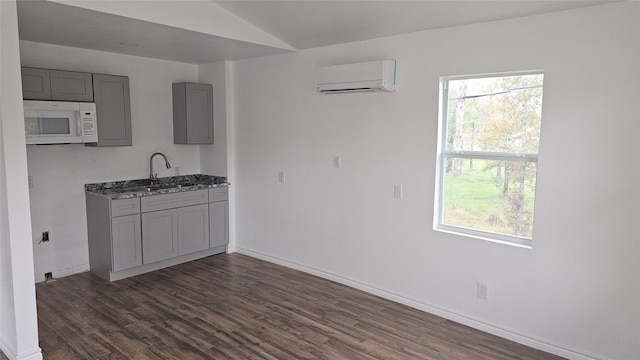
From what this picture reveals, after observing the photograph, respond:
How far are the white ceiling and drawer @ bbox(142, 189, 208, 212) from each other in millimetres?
1556

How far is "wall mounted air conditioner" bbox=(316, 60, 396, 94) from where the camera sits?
3564mm

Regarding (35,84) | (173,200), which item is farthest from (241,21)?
(173,200)

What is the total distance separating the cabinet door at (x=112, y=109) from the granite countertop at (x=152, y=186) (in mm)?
523

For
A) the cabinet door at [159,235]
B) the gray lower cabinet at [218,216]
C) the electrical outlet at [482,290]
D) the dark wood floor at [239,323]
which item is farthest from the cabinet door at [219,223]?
the electrical outlet at [482,290]

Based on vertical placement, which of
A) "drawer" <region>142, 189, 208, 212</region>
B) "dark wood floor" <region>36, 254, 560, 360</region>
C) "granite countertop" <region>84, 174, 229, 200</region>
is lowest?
"dark wood floor" <region>36, 254, 560, 360</region>

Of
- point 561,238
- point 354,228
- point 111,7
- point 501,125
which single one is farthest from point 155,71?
point 561,238

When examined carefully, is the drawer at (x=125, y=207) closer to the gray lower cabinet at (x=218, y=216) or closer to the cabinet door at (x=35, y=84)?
the gray lower cabinet at (x=218, y=216)

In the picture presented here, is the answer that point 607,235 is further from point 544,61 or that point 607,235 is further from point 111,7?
point 111,7

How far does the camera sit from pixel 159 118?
16.6 ft

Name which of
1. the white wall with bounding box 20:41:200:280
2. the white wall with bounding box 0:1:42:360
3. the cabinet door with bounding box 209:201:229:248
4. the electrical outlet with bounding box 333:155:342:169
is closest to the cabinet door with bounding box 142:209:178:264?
the cabinet door with bounding box 209:201:229:248

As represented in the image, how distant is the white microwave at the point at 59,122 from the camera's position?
3.71 meters

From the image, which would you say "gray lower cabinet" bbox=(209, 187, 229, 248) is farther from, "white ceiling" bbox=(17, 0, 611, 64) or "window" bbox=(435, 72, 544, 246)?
"window" bbox=(435, 72, 544, 246)

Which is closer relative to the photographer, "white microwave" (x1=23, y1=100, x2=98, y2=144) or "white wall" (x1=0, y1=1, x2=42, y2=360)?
"white wall" (x1=0, y1=1, x2=42, y2=360)

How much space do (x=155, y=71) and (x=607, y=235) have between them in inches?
187
